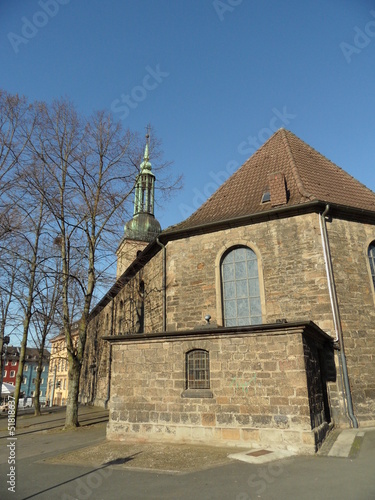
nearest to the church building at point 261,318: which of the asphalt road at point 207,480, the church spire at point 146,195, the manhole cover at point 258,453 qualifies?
the manhole cover at point 258,453

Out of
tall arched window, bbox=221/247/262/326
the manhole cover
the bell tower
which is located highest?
the bell tower

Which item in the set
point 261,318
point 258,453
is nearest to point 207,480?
point 258,453

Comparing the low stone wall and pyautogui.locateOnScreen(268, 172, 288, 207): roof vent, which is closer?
the low stone wall

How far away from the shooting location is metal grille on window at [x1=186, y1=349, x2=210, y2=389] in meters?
8.46

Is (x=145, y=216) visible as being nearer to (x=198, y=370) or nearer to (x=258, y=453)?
(x=198, y=370)

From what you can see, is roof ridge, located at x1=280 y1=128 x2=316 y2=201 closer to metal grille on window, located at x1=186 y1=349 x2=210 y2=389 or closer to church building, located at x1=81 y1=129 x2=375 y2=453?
church building, located at x1=81 y1=129 x2=375 y2=453

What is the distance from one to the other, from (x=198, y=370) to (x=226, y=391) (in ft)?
2.89

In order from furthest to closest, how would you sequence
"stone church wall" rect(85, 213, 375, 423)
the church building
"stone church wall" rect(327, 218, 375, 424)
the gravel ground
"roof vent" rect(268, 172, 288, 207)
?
"roof vent" rect(268, 172, 288, 207)
"stone church wall" rect(85, 213, 375, 423)
"stone church wall" rect(327, 218, 375, 424)
the church building
the gravel ground

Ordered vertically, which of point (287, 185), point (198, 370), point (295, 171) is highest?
point (295, 171)

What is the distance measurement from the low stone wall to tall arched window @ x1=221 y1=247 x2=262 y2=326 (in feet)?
7.75

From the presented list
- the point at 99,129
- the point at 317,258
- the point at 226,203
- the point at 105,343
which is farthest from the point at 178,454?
the point at 105,343

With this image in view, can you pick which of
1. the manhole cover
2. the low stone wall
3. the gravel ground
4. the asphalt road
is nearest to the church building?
the low stone wall

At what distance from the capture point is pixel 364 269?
10.8 meters

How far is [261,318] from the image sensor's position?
10.7 m
